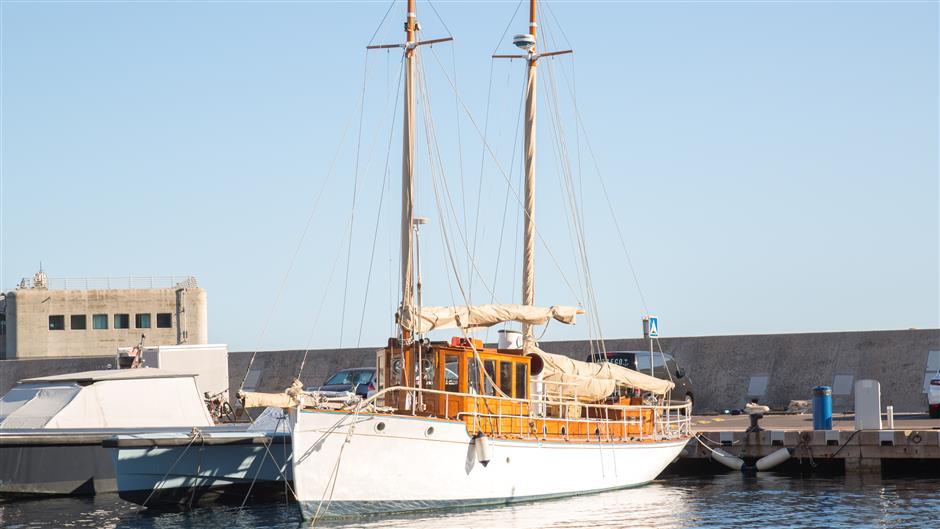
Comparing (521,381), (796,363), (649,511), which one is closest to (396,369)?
(521,381)

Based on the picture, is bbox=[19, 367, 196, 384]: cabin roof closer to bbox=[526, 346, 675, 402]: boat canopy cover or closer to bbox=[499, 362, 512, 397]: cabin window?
bbox=[499, 362, 512, 397]: cabin window

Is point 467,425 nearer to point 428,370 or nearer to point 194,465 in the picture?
point 428,370

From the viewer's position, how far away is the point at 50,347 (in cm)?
7594

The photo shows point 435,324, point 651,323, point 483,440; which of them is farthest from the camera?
point 651,323

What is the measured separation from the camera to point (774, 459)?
28.4m

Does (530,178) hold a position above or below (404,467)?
above

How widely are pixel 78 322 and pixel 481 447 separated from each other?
58.9 meters

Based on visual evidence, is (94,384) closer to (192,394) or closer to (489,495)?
(192,394)

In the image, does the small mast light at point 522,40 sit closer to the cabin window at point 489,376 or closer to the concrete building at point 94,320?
the cabin window at point 489,376

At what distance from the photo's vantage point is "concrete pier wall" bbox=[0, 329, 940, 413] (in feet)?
115

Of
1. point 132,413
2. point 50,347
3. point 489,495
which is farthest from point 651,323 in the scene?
point 50,347

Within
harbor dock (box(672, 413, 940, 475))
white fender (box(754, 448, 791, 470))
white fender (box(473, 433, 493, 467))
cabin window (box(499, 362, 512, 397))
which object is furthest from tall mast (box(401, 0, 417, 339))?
white fender (box(754, 448, 791, 470))

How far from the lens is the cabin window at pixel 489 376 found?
79.7 feet

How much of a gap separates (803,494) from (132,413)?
588 inches
